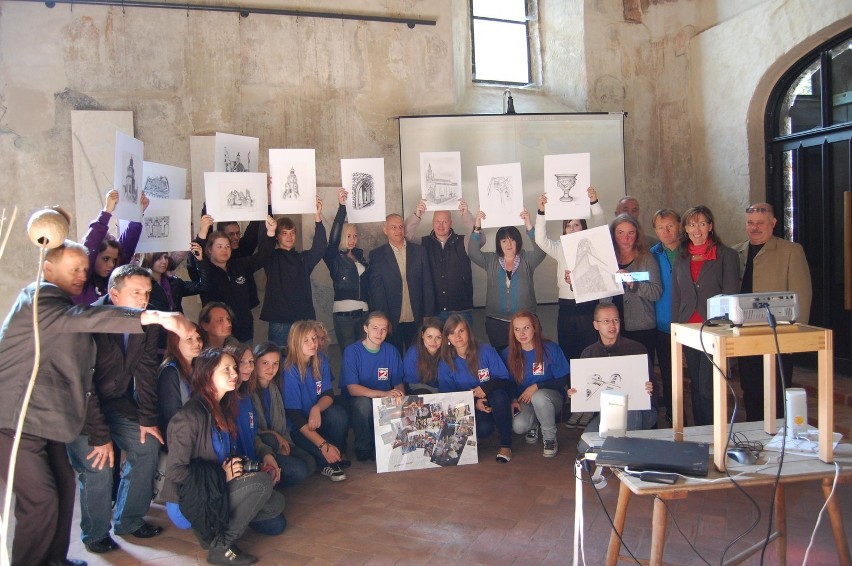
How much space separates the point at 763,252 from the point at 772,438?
7.70 feet

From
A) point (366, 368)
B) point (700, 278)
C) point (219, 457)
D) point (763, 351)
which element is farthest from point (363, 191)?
point (763, 351)

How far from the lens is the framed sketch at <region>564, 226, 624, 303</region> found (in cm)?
540

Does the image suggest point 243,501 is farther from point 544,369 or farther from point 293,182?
point 293,182

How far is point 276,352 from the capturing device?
4762mm

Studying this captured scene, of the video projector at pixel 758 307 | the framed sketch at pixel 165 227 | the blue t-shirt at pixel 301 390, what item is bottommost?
the blue t-shirt at pixel 301 390

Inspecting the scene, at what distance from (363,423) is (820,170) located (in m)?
4.80

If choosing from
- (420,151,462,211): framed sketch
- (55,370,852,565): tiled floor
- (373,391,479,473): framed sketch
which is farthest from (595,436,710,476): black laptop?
(420,151,462,211): framed sketch

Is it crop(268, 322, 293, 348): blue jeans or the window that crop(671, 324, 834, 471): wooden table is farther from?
the window

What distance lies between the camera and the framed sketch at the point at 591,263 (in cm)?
540

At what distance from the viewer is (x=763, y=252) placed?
16.7ft

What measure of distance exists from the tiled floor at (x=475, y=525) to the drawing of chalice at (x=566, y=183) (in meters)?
2.24

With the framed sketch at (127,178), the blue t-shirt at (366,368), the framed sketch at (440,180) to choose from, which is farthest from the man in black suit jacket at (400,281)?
the framed sketch at (127,178)

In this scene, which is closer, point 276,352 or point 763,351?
point 763,351

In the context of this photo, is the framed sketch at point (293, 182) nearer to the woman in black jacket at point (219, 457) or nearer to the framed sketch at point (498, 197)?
the framed sketch at point (498, 197)
